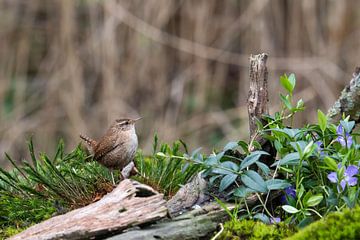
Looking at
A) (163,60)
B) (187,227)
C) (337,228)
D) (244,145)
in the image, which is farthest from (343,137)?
(163,60)

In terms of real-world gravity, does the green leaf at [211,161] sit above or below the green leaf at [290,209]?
above

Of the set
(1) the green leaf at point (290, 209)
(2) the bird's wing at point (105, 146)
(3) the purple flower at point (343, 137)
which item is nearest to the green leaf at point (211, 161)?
(1) the green leaf at point (290, 209)

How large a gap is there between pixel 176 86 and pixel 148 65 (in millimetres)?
359

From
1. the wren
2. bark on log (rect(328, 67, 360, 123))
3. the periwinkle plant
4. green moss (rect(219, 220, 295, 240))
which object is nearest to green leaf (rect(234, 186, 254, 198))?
the periwinkle plant

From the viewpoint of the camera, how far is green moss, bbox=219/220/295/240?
233 cm

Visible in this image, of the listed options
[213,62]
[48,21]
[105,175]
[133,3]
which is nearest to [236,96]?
[213,62]

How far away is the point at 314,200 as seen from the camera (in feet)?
7.51

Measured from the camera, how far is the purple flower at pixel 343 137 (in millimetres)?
2513

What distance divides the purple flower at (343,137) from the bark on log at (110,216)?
0.72 m

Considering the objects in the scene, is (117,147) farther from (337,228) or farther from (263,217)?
(337,228)

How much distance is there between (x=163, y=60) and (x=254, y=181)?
436cm

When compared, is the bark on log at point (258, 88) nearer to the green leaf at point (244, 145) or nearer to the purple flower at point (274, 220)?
the green leaf at point (244, 145)

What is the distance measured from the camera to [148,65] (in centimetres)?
666

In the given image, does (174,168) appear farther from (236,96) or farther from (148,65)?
(236,96)
